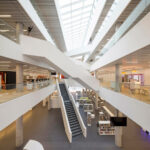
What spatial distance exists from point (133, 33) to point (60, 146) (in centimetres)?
785

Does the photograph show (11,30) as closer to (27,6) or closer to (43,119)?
(27,6)

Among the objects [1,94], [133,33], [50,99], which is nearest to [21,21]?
[1,94]

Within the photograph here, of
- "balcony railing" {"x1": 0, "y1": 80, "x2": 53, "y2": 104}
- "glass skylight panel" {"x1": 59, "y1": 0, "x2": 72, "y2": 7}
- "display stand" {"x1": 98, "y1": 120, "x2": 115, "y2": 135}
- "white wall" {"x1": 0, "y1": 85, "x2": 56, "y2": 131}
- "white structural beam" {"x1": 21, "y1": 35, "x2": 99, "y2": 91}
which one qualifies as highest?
"glass skylight panel" {"x1": 59, "y1": 0, "x2": 72, "y2": 7}

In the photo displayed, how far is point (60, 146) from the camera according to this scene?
23.0 feet

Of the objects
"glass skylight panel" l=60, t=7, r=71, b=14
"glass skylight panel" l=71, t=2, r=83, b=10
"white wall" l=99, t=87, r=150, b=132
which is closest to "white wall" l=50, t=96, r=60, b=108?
"glass skylight panel" l=60, t=7, r=71, b=14

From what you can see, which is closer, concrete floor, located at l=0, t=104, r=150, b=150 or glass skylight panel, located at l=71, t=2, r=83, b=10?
concrete floor, located at l=0, t=104, r=150, b=150

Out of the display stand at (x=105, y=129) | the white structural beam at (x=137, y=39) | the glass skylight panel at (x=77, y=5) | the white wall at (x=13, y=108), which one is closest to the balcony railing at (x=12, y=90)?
the white wall at (x=13, y=108)

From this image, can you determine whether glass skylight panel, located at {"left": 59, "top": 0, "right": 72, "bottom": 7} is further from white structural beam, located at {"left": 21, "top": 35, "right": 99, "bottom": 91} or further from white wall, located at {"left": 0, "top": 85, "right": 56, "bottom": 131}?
white wall, located at {"left": 0, "top": 85, "right": 56, "bottom": 131}

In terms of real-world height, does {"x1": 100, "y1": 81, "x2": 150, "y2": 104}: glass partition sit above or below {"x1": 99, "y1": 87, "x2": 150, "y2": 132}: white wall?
above

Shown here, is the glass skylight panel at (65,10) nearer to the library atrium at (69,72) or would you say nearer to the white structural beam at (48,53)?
the library atrium at (69,72)

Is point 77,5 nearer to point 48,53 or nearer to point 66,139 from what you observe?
point 48,53

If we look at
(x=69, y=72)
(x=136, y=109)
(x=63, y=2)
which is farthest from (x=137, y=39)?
(x=63, y=2)

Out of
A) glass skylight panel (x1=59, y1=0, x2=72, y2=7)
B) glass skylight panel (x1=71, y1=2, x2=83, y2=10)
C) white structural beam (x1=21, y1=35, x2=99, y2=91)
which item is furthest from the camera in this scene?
glass skylight panel (x1=71, y1=2, x2=83, y2=10)

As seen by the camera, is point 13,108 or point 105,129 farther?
point 105,129
